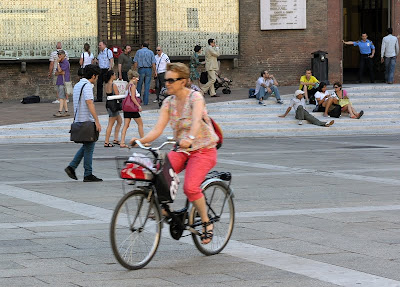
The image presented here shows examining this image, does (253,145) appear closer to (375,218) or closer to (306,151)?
(306,151)

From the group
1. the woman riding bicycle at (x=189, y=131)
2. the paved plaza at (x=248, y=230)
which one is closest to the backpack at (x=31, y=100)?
the paved plaza at (x=248, y=230)

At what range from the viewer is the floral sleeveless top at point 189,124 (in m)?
7.38

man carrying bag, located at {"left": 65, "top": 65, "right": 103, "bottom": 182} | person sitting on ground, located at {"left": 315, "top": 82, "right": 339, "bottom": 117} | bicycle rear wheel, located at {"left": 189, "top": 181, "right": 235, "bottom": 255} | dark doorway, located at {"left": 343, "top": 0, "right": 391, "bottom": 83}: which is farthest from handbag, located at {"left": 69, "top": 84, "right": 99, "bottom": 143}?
dark doorway, located at {"left": 343, "top": 0, "right": 391, "bottom": 83}

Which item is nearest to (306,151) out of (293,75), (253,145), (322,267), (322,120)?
(253,145)

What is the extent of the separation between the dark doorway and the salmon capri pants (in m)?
26.0

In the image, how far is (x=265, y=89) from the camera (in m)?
26.2

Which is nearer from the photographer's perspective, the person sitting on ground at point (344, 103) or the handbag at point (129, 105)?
the handbag at point (129, 105)

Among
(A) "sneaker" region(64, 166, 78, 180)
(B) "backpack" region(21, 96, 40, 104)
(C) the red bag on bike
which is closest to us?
(C) the red bag on bike

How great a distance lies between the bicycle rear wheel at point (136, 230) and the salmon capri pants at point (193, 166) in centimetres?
33

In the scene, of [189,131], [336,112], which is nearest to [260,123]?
[336,112]

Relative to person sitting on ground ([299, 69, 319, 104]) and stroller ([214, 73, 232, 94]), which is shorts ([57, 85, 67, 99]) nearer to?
stroller ([214, 73, 232, 94])

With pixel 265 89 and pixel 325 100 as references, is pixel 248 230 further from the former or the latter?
pixel 265 89

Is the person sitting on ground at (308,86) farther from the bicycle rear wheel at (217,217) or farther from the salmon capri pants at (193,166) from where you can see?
the salmon capri pants at (193,166)

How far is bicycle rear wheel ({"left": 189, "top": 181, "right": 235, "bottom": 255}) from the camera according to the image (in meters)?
7.57
